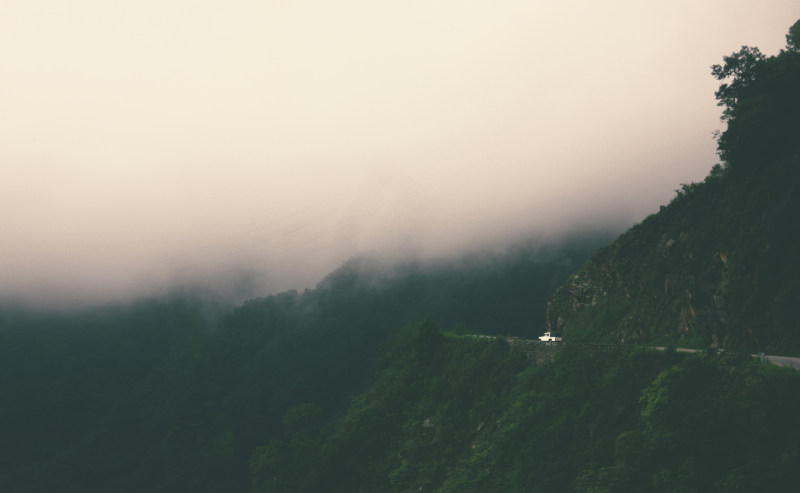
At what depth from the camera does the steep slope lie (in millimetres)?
29141

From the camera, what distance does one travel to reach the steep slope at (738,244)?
95.6 feet

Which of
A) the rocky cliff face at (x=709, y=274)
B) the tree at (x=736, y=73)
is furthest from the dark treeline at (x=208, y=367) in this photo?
the tree at (x=736, y=73)

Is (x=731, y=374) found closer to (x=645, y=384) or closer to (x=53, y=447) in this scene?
(x=645, y=384)

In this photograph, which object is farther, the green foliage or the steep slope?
the steep slope

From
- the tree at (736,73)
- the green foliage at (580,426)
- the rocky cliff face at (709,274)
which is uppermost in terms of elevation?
the tree at (736,73)

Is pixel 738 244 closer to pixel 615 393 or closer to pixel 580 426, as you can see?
pixel 615 393

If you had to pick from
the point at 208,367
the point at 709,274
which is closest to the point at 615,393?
the point at 709,274

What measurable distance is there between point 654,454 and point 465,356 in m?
27.9

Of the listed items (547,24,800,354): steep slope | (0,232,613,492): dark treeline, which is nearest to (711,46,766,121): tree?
(547,24,800,354): steep slope

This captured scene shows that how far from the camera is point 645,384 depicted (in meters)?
28.2

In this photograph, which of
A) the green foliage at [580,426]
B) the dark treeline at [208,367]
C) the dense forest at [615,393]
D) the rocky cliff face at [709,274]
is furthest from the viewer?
the dark treeline at [208,367]

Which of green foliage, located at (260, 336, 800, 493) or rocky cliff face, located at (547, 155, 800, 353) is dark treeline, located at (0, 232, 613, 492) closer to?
green foliage, located at (260, 336, 800, 493)

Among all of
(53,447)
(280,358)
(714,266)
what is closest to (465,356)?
(714,266)

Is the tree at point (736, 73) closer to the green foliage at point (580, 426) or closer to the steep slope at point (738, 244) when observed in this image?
the steep slope at point (738, 244)
